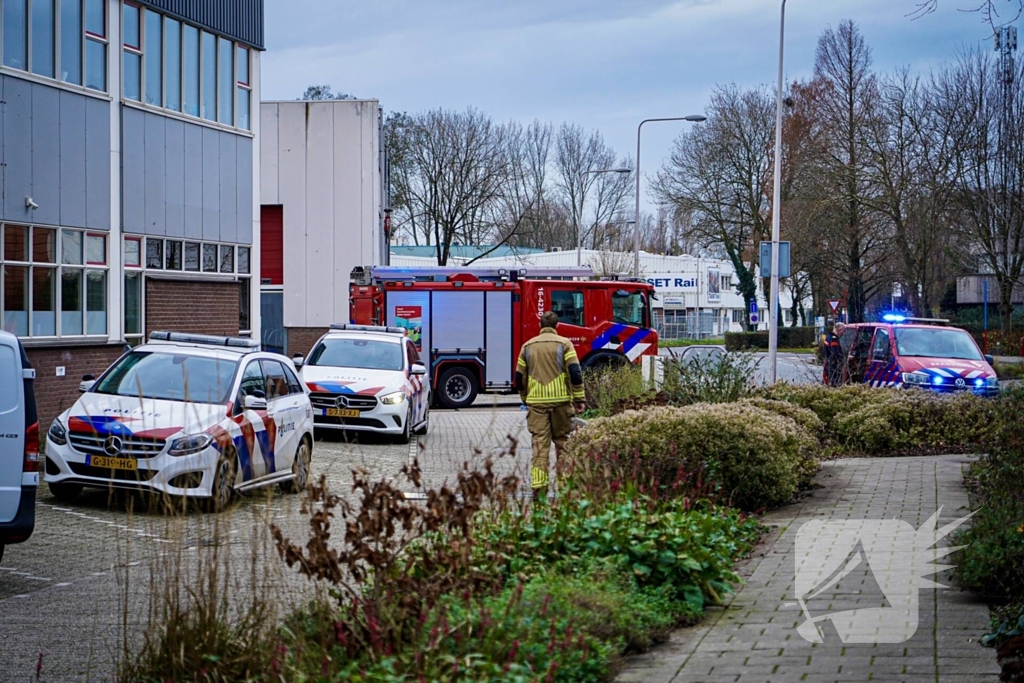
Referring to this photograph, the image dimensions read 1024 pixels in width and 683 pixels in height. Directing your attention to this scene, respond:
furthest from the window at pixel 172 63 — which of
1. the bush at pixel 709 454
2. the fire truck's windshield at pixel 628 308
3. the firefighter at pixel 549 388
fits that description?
the bush at pixel 709 454

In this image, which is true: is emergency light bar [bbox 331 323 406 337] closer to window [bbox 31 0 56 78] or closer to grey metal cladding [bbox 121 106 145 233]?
grey metal cladding [bbox 121 106 145 233]

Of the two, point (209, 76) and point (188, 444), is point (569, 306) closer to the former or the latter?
point (209, 76)

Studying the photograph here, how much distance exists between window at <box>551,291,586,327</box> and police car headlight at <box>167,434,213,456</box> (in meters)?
17.2

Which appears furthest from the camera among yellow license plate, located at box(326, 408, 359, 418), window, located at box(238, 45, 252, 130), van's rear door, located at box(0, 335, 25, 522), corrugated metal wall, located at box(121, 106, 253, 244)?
window, located at box(238, 45, 252, 130)

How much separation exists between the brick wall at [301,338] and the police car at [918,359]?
18.0 metres

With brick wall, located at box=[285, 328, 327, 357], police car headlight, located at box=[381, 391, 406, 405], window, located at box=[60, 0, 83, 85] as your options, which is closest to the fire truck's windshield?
police car headlight, located at box=[381, 391, 406, 405]

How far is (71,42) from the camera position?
18094 mm

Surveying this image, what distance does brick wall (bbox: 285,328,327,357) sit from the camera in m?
35.0

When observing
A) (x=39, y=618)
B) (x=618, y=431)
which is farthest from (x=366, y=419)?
(x=39, y=618)

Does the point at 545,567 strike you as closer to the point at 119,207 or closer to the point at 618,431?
the point at 618,431

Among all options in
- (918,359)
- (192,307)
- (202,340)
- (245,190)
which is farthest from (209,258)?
(918,359)

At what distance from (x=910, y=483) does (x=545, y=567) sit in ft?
19.2

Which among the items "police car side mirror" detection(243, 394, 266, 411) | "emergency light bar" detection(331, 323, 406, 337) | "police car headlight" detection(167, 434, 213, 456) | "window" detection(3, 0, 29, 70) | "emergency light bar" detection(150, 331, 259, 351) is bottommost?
"police car headlight" detection(167, 434, 213, 456)

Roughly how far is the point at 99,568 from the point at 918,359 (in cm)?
1494
